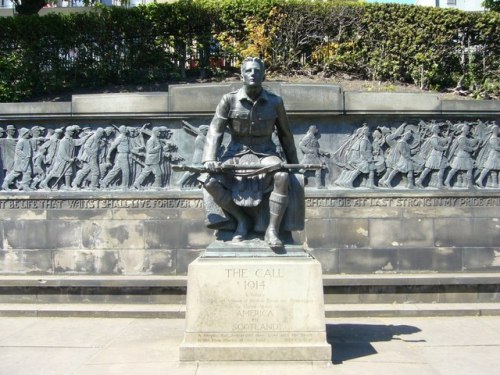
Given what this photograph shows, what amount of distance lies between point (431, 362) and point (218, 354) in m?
2.67

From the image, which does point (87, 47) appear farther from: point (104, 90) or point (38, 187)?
point (38, 187)

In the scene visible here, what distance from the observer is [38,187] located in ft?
41.9

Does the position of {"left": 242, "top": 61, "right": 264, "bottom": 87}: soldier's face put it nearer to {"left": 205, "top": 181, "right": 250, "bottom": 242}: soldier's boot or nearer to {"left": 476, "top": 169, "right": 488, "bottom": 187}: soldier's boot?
{"left": 205, "top": 181, "right": 250, "bottom": 242}: soldier's boot

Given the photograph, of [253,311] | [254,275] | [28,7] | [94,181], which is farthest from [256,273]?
[28,7]

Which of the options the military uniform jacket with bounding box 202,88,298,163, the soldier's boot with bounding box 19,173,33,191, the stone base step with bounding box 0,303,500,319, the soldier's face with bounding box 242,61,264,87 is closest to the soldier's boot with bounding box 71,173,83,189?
the soldier's boot with bounding box 19,173,33,191

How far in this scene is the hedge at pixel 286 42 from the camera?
16359mm

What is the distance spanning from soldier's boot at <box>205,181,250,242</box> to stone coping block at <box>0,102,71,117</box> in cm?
633

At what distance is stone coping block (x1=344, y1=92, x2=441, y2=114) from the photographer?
40.5 feet

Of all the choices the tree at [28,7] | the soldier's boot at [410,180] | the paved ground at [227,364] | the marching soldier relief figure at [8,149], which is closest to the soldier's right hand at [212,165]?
the paved ground at [227,364]

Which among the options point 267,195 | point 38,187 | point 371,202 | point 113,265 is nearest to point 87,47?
point 38,187

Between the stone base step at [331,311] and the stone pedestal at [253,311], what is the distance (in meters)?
3.16

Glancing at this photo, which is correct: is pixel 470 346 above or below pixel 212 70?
below

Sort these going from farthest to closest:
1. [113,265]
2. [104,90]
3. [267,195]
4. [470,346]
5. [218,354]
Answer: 1. [104,90]
2. [113,265]
3. [470,346]
4. [267,195]
5. [218,354]

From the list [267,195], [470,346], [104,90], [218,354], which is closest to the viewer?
[218,354]
